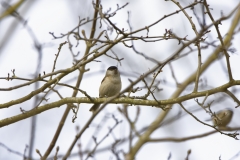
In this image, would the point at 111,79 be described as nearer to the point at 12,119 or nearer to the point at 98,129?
the point at 98,129

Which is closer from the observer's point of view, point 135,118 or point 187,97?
point 187,97

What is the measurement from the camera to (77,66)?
420 centimetres

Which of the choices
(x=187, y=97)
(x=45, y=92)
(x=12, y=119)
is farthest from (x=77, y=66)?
(x=187, y=97)

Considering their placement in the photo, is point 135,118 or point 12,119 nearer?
point 12,119

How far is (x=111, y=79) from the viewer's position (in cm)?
655

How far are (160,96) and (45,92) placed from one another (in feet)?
9.97

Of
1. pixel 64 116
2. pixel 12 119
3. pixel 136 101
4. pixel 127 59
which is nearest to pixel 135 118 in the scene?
pixel 127 59

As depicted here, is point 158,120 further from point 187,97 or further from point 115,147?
point 187,97

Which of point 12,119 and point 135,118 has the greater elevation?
point 135,118

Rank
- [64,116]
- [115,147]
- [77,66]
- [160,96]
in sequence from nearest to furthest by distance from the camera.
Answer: [77,66]
[64,116]
[115,147]
[160,96]

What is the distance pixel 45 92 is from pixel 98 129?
1656mm

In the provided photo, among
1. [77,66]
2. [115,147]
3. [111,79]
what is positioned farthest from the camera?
[111,79]

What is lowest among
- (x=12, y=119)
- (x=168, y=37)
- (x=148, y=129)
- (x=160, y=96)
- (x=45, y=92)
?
(x=12, y=119)

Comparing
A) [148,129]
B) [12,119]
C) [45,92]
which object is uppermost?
[148,129]
